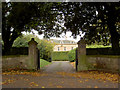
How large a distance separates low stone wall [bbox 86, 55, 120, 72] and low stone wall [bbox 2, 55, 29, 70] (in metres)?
5.84

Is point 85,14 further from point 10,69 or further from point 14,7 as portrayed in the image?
point 10,69

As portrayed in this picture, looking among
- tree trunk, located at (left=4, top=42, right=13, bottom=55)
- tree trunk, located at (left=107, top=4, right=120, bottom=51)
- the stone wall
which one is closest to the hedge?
the stone wall

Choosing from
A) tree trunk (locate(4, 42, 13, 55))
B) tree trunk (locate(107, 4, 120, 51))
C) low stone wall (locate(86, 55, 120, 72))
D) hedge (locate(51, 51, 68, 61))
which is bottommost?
hedge (locate(51, 51, 68, 61))

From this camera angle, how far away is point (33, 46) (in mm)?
13516

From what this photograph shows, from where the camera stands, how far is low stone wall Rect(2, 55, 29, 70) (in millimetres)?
13156

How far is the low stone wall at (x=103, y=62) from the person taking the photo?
11.6 metres

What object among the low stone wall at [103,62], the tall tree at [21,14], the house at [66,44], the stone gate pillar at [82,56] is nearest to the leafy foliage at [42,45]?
the tall tree at [21,14]

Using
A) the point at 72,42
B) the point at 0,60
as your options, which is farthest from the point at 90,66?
the point at 72,42

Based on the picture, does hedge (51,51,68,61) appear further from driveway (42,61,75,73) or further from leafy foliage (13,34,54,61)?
driveway (42,61,75,73)

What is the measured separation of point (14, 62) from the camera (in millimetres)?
13219

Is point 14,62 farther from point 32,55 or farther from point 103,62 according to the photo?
point 103,62

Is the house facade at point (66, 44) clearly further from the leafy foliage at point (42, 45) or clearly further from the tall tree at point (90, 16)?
the tall tree at point (90, 16)

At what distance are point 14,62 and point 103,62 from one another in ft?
25.7

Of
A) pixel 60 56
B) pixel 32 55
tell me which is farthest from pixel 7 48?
pixel 60 56
